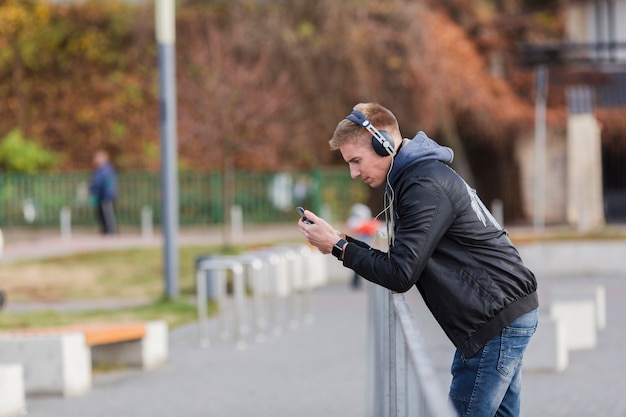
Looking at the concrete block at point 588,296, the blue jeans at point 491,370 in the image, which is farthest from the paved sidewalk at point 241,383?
the blue jeans at point 491,370

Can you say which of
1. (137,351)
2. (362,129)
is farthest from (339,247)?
(137,351)

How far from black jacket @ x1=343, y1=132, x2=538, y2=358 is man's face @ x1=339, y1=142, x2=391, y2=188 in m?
0.07

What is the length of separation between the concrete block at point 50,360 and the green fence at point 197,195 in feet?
73.5

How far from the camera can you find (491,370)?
512 centimetres

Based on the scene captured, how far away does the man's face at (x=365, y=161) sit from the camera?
16.6 ft

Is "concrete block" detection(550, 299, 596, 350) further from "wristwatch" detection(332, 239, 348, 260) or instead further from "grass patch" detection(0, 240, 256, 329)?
"wristwatch" detection(332, 239, 348, 260)

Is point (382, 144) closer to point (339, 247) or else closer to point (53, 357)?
point (339, 247)

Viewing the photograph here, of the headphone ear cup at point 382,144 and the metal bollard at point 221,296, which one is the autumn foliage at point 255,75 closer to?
the metal bollard at point 221,296

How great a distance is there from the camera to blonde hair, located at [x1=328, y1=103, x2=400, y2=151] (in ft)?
16.7

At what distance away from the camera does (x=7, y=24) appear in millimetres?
37094

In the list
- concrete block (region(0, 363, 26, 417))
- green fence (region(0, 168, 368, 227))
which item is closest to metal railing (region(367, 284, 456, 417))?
concrete block (region(0, 363, 26, 417))

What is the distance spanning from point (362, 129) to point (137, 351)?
24.0 ft

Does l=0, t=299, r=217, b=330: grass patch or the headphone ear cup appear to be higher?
the headphone ear cup

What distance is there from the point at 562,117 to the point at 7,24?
49.1ft
